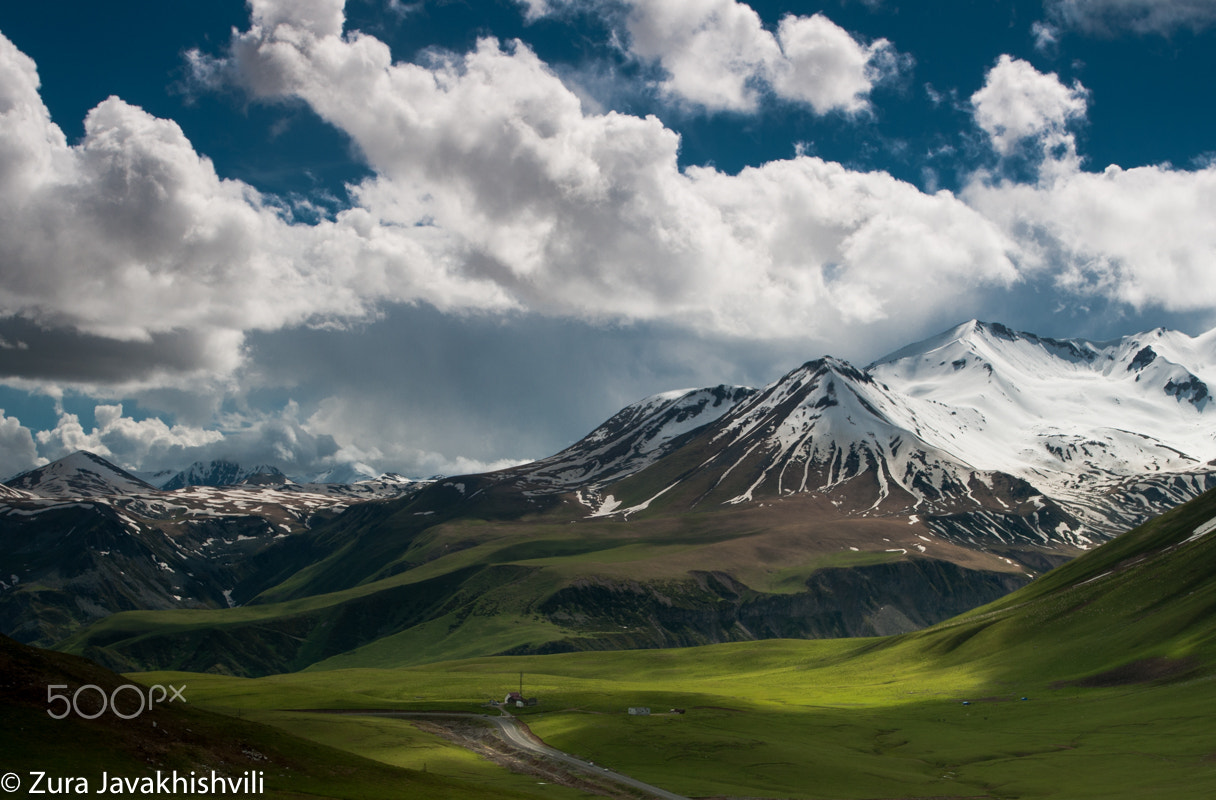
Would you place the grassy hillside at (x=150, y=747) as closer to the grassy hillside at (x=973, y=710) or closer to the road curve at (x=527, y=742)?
the road curve at (x=527, y=742)

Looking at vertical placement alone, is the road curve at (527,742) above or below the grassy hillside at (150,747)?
below

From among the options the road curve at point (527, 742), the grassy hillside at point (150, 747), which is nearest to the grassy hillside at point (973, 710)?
the road curve at point (527, 742)

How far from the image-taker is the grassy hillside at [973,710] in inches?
3730

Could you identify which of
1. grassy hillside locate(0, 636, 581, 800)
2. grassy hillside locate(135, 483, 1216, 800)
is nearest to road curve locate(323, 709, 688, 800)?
grassy hillside locate(135, 483, 1216, 800)

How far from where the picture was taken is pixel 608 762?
10412 cm

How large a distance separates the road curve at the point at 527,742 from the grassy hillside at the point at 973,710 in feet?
7.31

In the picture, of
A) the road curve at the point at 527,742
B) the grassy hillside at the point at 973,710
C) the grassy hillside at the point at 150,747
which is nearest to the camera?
the grassy hillside at the point at 150,747

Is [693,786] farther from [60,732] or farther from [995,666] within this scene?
[995,666]

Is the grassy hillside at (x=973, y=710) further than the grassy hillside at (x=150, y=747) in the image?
Yes

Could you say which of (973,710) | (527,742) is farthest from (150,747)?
(973,710)

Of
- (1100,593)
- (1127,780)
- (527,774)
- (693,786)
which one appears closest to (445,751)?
(527,774)

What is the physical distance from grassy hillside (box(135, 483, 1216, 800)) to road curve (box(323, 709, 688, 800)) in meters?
2.23

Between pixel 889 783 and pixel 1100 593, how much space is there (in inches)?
4095

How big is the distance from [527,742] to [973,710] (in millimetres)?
67127
